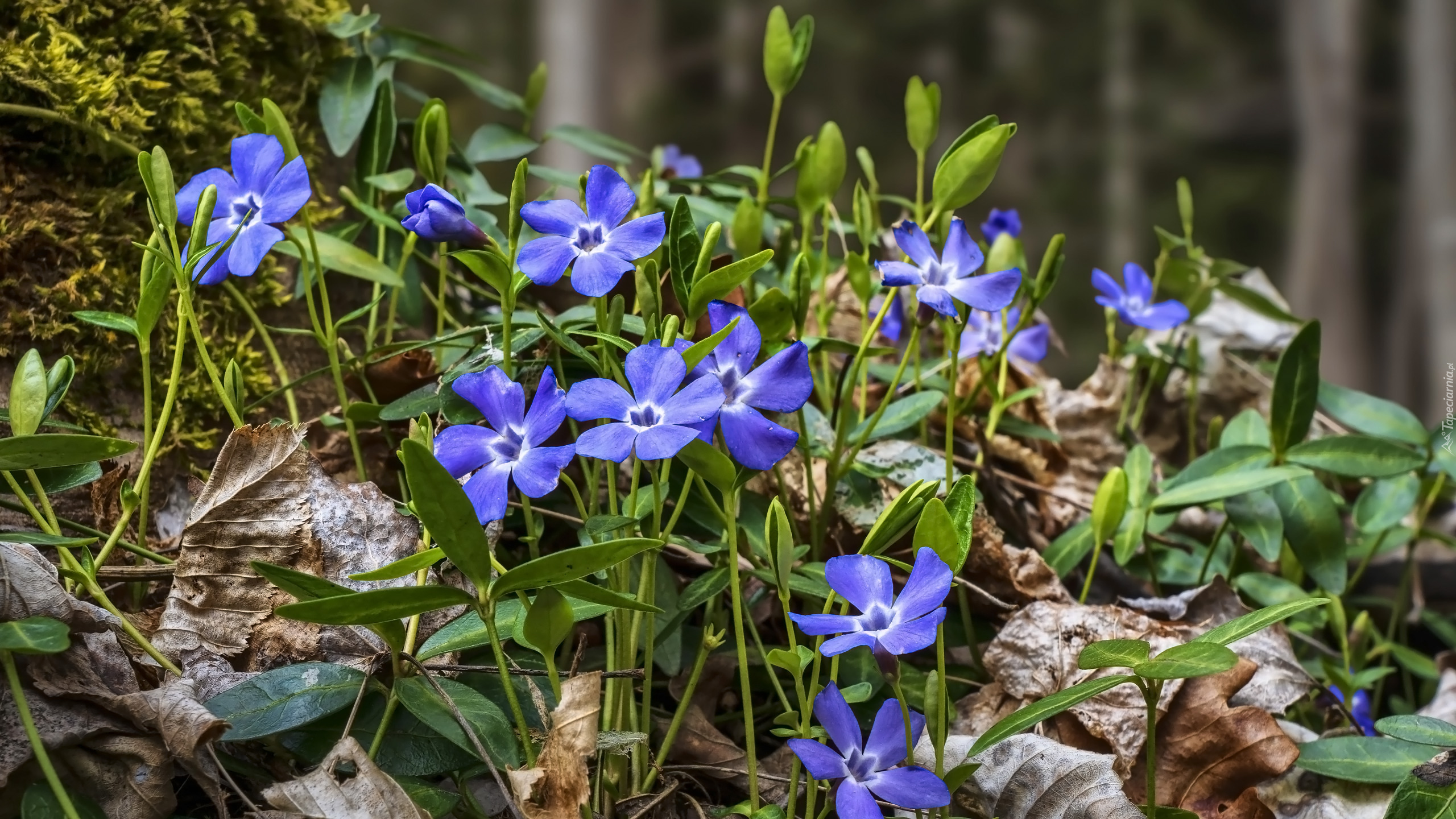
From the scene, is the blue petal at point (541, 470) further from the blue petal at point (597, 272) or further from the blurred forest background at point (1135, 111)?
the blurred forest background at point (1135, 111)

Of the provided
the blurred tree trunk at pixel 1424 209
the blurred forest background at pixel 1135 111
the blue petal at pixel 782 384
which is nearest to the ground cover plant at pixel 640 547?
the blue petal at pixel 782 384

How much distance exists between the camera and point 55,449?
1.73ft

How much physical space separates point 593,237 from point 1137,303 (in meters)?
0.79

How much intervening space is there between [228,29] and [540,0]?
14.3 ft

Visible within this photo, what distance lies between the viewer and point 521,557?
31.6 inches

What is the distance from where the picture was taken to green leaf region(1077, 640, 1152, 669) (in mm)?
540

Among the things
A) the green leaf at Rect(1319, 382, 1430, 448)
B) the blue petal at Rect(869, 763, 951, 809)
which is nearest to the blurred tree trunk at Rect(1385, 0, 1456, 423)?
the green leaf at Rect(1319, 382, 1430, 448)

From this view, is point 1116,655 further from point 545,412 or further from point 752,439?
point 545,412

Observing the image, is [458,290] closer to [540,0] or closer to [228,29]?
[228,29]

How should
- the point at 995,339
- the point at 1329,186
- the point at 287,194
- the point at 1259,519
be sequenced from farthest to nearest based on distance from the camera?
the point at 1329,186 < the point at 995,339 < the point at 1259,519 < the point at 287,194

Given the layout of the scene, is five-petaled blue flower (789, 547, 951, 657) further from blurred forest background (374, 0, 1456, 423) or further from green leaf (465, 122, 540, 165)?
blurred forest background (374, 0, 1456, 423)

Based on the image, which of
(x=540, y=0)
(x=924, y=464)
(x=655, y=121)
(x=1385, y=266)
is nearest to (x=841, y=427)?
(x=924, y=464)

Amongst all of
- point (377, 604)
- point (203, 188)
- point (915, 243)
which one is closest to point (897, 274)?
point (915, 243)

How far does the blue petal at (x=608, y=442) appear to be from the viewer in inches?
19.5
